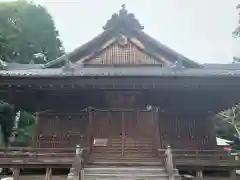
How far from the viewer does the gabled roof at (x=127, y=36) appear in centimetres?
1380

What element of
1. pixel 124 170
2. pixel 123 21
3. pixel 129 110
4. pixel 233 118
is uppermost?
pixel 123 21

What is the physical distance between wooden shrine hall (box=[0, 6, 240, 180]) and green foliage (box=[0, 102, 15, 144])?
20724 millimetres

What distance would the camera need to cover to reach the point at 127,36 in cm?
1434

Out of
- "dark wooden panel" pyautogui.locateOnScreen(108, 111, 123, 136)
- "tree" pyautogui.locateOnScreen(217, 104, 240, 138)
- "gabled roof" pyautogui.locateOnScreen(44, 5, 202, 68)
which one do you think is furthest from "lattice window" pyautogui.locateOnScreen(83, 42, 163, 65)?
"tree" pyautogui.locateOnScreen(217, 104, 240, 138)

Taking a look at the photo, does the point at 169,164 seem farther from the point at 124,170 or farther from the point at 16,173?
the point at 16,173

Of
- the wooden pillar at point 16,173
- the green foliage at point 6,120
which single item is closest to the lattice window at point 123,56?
the wooden pillar at point 16,173

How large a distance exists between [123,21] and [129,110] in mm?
5478

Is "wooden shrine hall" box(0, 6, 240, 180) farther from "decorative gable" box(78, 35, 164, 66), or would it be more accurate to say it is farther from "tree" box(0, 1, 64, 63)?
"tree" box(0, 1, 64, 63)

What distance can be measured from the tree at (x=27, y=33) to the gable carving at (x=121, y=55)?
2404 cm

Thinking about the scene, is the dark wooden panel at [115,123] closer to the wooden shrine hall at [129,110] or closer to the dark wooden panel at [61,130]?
the wooden shrine hall at [129,110]

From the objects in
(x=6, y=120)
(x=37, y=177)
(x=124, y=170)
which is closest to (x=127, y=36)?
(x=124, y=170)

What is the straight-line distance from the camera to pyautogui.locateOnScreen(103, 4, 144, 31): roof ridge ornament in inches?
560

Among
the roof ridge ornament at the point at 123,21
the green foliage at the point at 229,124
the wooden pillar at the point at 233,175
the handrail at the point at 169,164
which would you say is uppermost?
the roof ridge ornament at the point at 123,21

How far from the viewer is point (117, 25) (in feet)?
46.9
